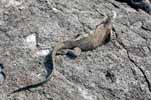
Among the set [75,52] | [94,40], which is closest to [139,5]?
[94,40]

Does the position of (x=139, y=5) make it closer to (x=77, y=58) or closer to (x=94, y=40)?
(x=94, y=40)

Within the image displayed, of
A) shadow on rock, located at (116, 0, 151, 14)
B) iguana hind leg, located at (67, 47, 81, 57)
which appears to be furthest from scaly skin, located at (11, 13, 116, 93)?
shadow on rock, located at (116, 0, 151, 14)

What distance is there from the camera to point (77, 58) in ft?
22.1

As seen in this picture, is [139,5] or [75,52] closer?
[75,52]

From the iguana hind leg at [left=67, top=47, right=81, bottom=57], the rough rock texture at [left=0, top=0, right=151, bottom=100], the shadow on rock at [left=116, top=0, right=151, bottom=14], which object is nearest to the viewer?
the rough rock texture at [left=0, top=0, right=151, bottom=100]

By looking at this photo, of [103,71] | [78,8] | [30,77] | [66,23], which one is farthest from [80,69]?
[78,8]

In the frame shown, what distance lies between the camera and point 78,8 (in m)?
7.99

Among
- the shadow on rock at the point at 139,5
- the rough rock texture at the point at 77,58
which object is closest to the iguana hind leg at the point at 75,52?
the rough rock texture at the point at 77,58

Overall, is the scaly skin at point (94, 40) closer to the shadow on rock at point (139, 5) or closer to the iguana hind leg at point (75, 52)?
the iguana hind leg at point (75, 52)

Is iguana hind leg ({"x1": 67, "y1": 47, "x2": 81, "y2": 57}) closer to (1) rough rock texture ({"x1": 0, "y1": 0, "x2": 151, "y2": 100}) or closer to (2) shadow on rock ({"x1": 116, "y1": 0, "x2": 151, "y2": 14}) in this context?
(1) rough rock texture ({"x1": 0, "y1": 0, "x2": 151, "y2": 100})

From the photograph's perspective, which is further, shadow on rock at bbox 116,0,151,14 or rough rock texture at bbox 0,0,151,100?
shadow on rock at bbox 116,0,151,14

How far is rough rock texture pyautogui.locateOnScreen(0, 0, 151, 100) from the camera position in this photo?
6098mm

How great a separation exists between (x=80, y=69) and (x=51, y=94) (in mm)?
729

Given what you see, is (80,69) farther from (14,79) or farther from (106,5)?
(106,5)
